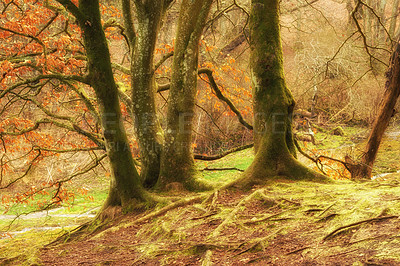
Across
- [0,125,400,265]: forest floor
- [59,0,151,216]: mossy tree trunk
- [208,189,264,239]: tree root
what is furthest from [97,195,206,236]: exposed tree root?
[208,189,264,239]: tree root

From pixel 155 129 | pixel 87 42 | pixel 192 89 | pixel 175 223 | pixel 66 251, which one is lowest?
pixel 66 251

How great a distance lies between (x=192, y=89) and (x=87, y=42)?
2.17m

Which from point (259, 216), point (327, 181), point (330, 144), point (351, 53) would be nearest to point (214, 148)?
point (330, 144)

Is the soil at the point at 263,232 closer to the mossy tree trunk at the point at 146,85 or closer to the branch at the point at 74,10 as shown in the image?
the mossy tree trunk at the point at 146,85

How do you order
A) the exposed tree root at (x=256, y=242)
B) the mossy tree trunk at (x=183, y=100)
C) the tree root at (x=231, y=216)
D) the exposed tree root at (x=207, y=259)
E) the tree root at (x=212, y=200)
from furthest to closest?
the mossy tree trunk at (x=183, y=100) → the tree root at (x=212, y=200) → the tree root at (x=231, y=216) → the exposed tree root at (x=256, y=242) → the exposed tree root at (x=207, y=259)

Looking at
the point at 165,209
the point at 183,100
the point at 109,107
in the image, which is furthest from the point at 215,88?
the point at 165,209

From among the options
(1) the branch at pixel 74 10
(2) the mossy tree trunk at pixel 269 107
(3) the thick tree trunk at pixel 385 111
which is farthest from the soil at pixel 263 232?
(1) the branch at pixel 74 10

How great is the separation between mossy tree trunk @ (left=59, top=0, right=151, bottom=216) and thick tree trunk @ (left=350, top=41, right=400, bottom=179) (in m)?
5.29

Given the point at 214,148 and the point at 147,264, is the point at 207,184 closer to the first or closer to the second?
the point at 147,264

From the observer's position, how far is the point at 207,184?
22.8 feet

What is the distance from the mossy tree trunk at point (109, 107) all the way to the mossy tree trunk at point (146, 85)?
694 millimetres

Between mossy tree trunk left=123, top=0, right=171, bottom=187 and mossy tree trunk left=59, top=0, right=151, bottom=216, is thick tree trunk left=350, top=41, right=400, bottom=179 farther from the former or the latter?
mossy tree trunk left=59, top=0, right=151, bottom=216

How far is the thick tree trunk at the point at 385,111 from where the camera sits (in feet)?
26.1

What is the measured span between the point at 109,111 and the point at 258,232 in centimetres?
361
